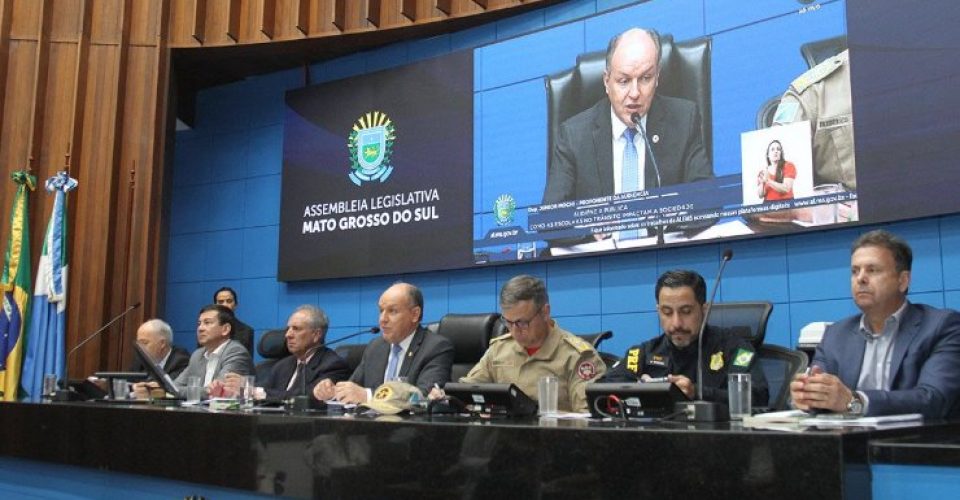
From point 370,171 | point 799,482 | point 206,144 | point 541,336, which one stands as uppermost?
point 206,144

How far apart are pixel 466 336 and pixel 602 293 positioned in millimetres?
1199

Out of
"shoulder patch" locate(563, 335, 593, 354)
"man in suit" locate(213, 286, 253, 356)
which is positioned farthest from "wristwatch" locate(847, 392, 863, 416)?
"man in suit" locate(213, 286, 253, 356)

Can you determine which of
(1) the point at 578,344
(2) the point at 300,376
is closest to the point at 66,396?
(2) the point at 300,376

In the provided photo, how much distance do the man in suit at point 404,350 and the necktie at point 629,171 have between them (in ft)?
4.41

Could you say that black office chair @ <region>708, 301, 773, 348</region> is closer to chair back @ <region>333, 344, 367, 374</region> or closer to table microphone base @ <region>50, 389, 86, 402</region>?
chair back @ <region>333, 344, 367, 374</region>

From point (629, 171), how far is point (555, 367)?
1.80 meters

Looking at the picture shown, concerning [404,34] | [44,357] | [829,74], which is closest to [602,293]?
[829,74]

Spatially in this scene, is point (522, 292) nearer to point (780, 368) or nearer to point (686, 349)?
point (686, 349)

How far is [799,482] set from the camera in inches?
53.9

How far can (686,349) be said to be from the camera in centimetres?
287

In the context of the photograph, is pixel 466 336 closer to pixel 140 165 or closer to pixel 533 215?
pixel 533 215

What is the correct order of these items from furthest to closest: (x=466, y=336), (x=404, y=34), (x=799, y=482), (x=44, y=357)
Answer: (x=404, y=34), (x=44, y=357), (x=466, y=336), (x=799, y=482)

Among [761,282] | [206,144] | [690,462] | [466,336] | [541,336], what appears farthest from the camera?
[206,144]

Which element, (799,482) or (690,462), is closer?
(799,482)
